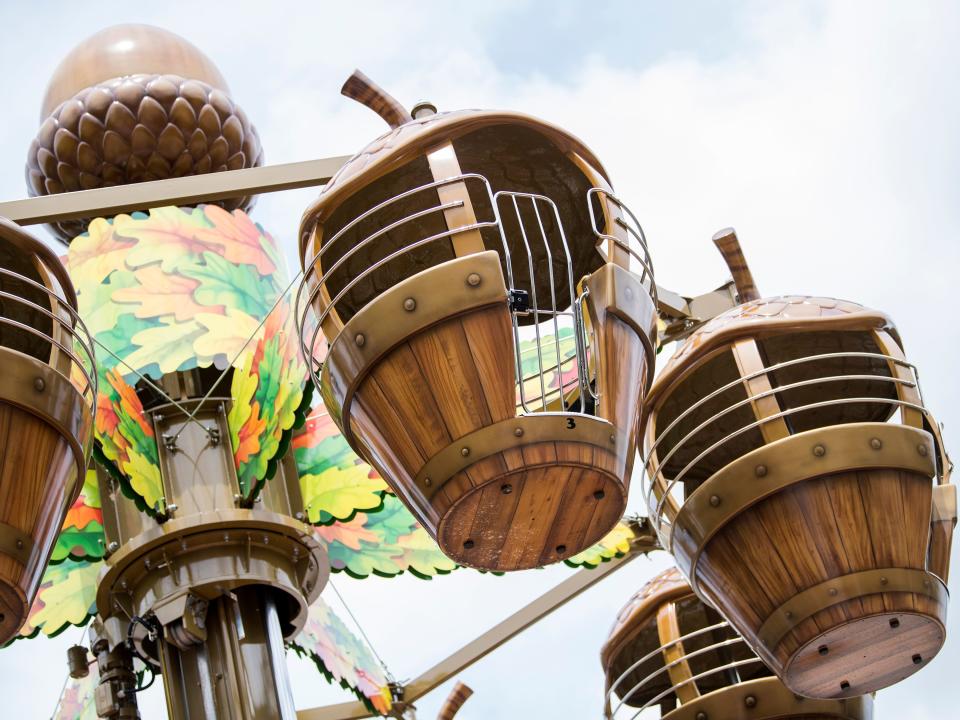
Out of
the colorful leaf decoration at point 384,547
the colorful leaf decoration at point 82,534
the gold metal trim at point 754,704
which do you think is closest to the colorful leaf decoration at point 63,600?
the colorful leaf decoration at point 82,534

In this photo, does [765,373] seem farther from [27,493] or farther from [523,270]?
[27,493]

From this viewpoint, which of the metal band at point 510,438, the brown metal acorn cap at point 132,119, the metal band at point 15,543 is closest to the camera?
the metal band at point 15,543

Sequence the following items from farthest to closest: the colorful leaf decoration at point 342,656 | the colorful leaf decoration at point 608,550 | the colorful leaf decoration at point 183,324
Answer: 1. the colorful leaf decoration at point 342,656
2. the colorful leaf decoration at point 608,550
3. the colorful leaf decoration at point 183,324

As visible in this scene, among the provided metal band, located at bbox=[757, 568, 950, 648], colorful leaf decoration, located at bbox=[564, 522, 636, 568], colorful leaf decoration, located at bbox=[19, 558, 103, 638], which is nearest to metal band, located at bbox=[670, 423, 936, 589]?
metal band, located at bbox=[757, 568, 950, 648]

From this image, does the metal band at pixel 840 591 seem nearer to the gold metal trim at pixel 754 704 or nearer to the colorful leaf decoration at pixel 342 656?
the gold metal trim at pixel 754 704

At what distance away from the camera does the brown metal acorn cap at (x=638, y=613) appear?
19.7ft

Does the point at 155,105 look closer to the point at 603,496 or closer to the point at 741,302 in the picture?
the point at 741,302

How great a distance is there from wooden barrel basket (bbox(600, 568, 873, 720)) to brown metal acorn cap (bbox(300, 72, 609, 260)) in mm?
2020

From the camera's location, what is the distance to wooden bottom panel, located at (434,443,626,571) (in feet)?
11.9

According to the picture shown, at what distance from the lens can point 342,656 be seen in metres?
7.20

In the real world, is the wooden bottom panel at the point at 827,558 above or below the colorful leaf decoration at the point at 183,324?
below

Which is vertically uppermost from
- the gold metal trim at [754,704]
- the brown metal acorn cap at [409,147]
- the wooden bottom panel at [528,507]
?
the brown metal acorn cap at [409,147]

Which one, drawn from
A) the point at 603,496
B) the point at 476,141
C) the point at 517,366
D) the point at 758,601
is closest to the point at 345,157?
the point at 476,141

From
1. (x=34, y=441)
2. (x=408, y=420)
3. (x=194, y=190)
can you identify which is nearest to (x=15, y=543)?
(x=34, y=441)
